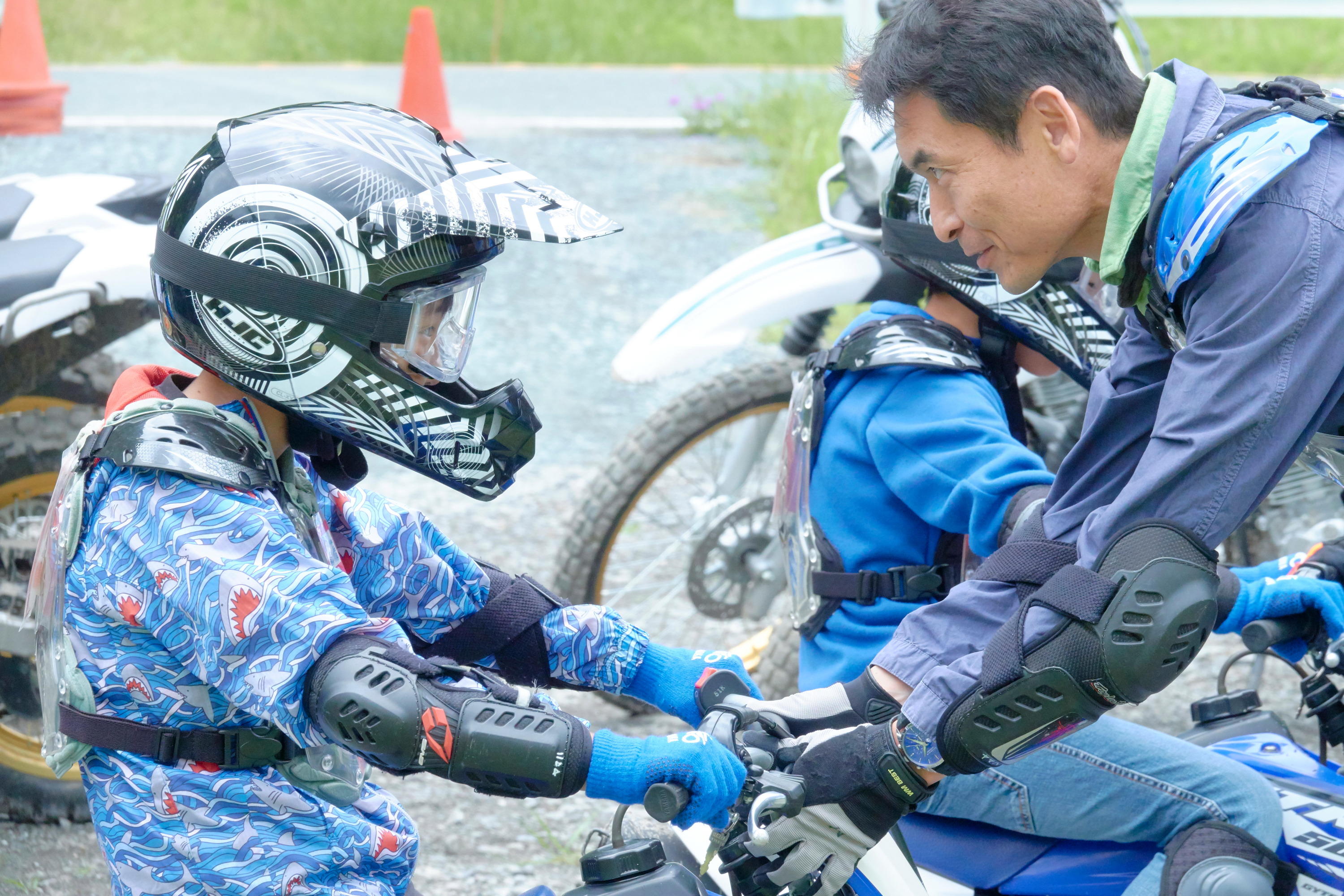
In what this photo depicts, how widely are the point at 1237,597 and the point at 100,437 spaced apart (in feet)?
5.80

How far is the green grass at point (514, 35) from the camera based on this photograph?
13.9 m

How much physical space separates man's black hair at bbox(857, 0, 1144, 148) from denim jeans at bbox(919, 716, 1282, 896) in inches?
39.6

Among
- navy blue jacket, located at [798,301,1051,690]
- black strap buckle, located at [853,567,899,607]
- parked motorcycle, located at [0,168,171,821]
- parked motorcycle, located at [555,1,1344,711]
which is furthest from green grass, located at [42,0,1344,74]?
black strap buckle, located at [853,567,899,607]

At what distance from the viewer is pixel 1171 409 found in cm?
176

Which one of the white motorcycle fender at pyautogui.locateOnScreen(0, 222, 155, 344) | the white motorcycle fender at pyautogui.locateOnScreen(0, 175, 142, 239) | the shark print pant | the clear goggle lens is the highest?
the clear goggle lens

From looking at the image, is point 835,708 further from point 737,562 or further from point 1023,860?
point 737,562

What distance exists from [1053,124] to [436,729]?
44.6 inches

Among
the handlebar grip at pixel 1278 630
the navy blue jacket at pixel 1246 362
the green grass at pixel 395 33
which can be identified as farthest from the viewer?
the green grass at pixel 395 33

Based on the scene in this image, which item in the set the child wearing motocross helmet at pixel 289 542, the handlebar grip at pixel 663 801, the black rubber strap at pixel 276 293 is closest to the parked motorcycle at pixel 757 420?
the child wearing motocross helmet at pixel 289 542

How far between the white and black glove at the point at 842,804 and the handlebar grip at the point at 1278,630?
2.27 feet

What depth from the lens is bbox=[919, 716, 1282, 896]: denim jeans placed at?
7.51 ft

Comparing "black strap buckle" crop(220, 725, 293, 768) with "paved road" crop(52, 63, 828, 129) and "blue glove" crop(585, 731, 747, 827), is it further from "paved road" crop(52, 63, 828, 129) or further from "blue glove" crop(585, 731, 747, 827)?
"paved road" crop(52, 63, 828, 129)

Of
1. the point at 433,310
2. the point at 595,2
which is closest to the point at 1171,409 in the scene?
the point at 433,310

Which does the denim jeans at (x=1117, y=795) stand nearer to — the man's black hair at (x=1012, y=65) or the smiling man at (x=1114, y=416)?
the smiling man at (x=1114, y=416)
